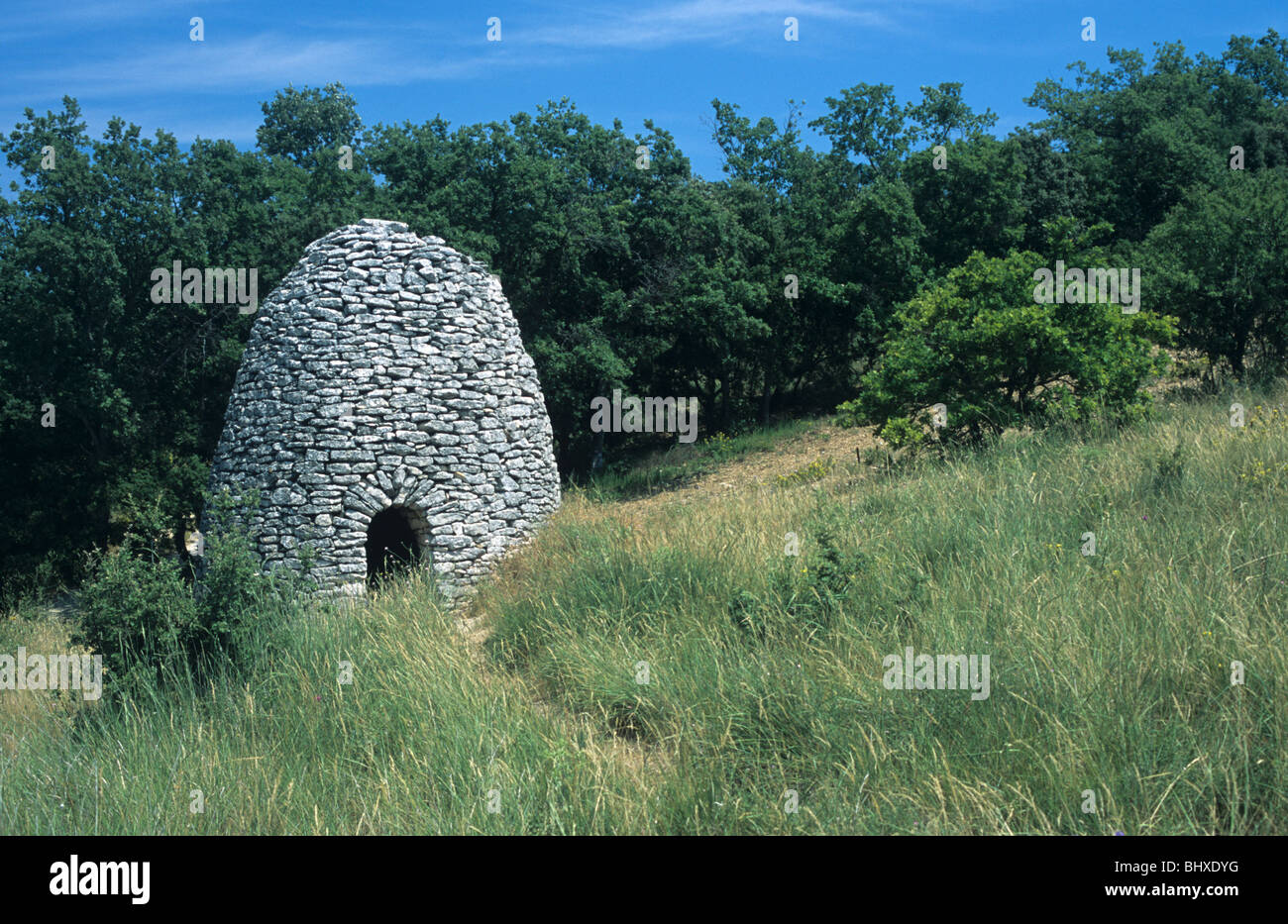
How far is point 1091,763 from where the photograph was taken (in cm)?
371

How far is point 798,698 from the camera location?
478 cm

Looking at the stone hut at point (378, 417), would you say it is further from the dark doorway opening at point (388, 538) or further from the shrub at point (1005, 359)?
the shrub at point (1005, 359)

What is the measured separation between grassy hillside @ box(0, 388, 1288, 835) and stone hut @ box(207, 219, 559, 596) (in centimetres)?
231

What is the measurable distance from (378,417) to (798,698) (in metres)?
7.20

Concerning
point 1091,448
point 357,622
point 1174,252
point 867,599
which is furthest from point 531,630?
point 1174,252

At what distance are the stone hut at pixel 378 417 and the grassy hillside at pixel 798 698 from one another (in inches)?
90.9

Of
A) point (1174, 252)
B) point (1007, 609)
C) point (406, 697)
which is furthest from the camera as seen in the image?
point (1174, 252)

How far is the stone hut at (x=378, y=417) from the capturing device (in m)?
10.2

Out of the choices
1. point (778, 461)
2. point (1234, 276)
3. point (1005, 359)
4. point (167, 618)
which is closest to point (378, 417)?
point (167, 618)

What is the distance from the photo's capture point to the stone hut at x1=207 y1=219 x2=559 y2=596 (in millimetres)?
10227

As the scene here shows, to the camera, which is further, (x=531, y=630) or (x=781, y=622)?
(x=531, y=630)

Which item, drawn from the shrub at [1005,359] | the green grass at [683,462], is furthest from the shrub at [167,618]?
the green grass at [683,462]

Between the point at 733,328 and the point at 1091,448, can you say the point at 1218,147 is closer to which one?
the point at 733,328
